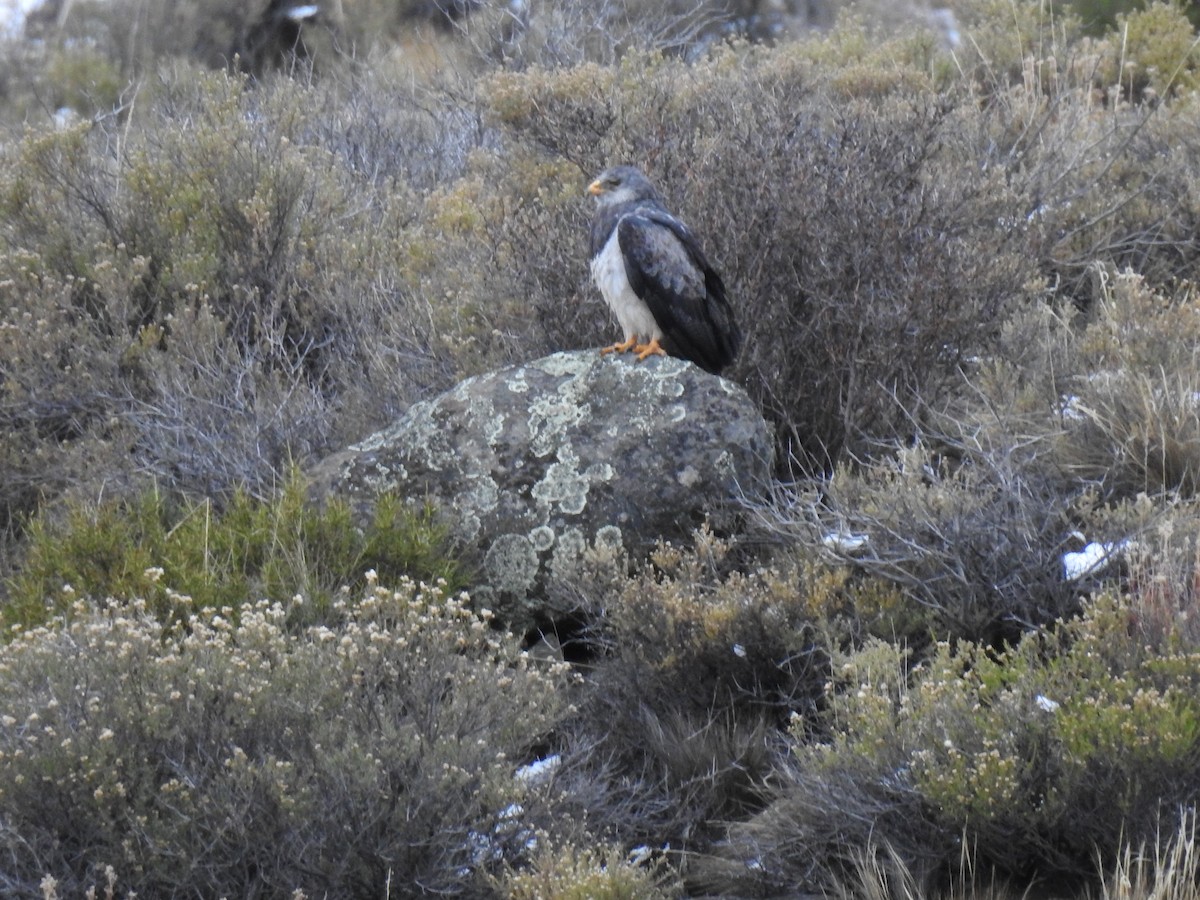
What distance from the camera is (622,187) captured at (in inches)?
255

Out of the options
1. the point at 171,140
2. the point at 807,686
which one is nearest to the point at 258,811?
the point at 807,686

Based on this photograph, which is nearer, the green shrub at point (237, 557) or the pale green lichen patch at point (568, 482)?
the green shrub at point (237, 557)

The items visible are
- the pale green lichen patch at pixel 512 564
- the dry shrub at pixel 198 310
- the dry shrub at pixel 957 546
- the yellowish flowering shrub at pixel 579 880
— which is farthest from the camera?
the dry shrub at pixel 198 310

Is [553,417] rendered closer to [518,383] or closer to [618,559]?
[518,383]

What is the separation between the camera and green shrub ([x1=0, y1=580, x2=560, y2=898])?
13.0ft

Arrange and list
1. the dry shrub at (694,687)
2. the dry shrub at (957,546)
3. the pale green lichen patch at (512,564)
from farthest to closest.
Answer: the pale green lichen patch at (512,564) < the dry shrub at (957,546) < the dry shrub at (694,687)

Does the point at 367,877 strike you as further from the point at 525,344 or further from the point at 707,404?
the point at 525,344

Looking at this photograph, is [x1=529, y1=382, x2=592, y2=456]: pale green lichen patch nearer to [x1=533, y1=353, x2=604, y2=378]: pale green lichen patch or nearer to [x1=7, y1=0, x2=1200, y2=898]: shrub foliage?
[x1=533, y1=353, x2=604, y2=378]: pale green lichen patch

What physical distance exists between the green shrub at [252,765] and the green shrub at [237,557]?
99 cm

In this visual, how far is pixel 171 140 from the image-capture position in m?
8.77

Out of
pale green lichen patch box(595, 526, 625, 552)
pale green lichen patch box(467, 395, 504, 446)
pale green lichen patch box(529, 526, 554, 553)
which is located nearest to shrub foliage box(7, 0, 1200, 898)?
pale green lichen patch box(595, 526, 625, 552)

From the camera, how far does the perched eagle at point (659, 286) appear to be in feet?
19.9

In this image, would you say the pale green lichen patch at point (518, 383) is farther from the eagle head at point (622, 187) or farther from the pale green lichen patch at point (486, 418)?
the eagle head at point (622, 187)

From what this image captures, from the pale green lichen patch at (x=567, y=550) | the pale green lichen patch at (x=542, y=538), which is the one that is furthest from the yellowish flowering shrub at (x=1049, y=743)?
the pale green lichen patch at (x=542, y=538)
